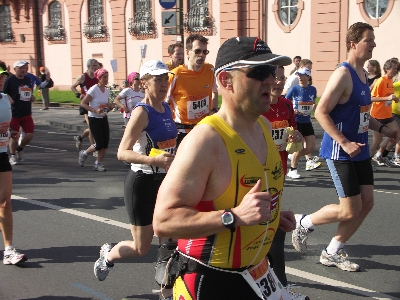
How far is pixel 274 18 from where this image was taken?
2470 cm

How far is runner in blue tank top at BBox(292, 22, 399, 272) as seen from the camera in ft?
16.0

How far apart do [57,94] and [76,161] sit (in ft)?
Result: 66.5

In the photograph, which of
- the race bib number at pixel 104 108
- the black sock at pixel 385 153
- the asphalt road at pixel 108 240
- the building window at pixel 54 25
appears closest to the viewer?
the asphalt road at pixel 108 240

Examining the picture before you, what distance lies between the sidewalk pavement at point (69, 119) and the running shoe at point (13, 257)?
10.5 meters

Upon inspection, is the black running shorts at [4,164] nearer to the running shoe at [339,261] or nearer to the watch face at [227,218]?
the running shoe at [339,261]

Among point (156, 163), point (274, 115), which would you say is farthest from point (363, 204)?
point (156, 163)

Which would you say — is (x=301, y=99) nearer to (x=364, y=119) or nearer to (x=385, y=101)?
(x=385, y=101)

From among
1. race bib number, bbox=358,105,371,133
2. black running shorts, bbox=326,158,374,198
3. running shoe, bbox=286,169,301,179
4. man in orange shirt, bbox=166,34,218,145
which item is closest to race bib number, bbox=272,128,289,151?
black running shorts, bbox=326,158,374,198

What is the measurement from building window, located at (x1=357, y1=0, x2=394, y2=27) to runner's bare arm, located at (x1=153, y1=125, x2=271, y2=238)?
20.6 metres

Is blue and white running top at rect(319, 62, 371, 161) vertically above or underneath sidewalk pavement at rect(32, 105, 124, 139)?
above

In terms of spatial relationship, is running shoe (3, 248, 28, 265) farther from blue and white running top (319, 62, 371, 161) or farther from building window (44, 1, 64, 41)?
building window (44, 1, 64, 41)

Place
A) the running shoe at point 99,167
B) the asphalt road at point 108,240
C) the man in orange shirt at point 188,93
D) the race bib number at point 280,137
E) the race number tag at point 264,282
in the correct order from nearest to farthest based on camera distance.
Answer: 1. the race number tag at point 264,282
2. the asphalt road at point 108,240
3. the race bib number at point 280,137
4. the man in orange shirt at point 188,93
5. the running shoe at point 99,167

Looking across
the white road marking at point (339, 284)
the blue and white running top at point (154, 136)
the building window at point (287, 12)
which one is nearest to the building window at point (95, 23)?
the building window at point (287, 12)

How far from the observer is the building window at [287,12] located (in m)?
23.9
